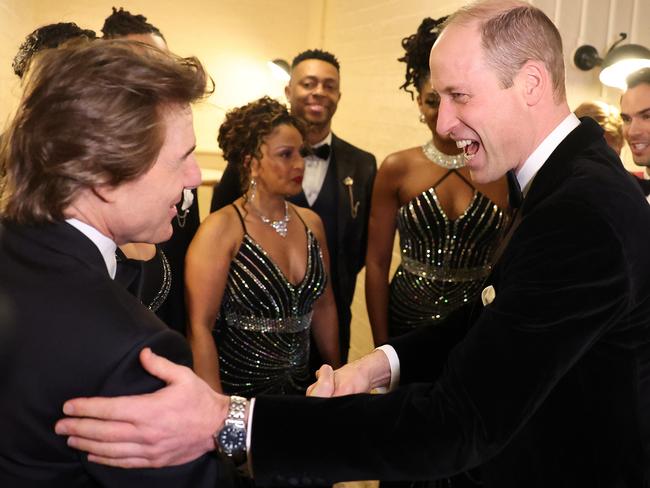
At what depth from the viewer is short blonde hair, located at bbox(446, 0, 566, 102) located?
1474 mm

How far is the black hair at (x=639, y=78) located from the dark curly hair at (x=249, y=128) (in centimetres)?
126

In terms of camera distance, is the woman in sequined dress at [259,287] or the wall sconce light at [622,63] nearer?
the woman in sequined dress at [259,287]

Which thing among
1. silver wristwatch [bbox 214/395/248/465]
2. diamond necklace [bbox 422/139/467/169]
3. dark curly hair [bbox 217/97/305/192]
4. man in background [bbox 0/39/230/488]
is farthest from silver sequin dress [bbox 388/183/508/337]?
man in background [bbox 0/39/230/488]

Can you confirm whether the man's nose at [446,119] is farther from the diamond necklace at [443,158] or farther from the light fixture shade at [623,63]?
the light fixture shade at [623,63]

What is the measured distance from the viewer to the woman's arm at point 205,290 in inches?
89.8

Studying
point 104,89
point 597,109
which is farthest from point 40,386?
point 597,109

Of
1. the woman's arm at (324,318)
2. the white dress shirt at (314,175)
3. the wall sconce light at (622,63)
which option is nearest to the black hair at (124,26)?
the woman's arm at (324,318)

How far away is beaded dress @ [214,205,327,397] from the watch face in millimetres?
1069

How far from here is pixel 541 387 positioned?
1.25 meters

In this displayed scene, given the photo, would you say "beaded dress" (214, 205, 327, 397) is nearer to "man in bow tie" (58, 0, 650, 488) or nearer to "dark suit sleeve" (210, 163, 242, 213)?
"dark suit sleeve" (210, 163, 242, 213)

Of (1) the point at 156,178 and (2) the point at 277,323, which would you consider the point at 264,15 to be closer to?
(2) the point at 277,323

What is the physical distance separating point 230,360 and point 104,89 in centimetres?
146

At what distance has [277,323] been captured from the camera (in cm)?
241

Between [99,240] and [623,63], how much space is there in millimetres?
2368
